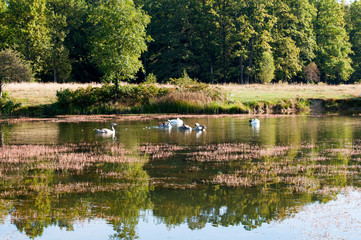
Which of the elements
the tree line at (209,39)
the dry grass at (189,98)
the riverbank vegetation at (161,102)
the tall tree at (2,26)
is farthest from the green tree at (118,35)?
the tall tree at (2,26)

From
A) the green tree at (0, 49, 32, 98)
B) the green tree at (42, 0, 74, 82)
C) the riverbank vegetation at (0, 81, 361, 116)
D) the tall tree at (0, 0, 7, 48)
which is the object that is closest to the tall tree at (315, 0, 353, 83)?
the riverbank vegetation at (0, 81, 361, 116)

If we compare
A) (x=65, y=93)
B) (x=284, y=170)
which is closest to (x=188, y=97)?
(x=65, y=93)

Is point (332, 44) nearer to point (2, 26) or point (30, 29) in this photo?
point (30, 29)

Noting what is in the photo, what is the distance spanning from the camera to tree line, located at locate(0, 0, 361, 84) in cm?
8794

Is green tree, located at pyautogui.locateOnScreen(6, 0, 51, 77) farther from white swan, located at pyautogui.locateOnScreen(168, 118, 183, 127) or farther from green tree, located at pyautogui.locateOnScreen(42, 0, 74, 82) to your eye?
white swan, located at pyautogui.locateOnScreen(168, 118, 183, 127)

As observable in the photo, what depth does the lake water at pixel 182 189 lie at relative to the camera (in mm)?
10133

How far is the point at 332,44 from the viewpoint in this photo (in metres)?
99.1

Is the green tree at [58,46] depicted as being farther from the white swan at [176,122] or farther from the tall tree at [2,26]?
the white swan at [176,122]

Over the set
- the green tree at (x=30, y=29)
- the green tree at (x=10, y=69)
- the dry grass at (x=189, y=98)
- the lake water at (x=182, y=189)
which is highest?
the green tree at (x=30, y=29)

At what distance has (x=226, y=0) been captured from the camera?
9081 cm

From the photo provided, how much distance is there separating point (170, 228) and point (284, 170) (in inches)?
268

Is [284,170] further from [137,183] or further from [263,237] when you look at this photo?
[263,237]

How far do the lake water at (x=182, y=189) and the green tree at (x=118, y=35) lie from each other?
76.1 ft

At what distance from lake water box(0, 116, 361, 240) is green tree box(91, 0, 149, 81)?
23185 mm
